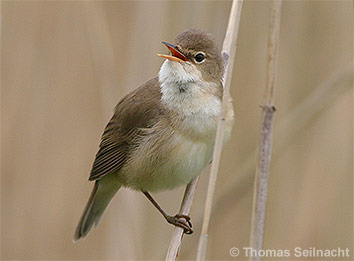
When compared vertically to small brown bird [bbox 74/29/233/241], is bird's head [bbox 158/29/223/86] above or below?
above

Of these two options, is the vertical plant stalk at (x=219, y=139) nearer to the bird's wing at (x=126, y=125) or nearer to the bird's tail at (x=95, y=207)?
the bird's wing at (x=126, y=125)

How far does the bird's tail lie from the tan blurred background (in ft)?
0.24

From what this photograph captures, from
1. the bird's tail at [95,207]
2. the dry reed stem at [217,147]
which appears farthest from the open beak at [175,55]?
the bird's tail at [95,207]

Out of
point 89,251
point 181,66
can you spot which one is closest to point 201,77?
point 181,66

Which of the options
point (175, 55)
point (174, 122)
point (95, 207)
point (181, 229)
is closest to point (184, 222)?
point (181, 229)

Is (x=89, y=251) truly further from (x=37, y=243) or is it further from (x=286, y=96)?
(x=286, y=96)

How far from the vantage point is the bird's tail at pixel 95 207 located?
3.17m

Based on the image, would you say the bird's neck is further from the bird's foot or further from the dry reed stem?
the bird's foot

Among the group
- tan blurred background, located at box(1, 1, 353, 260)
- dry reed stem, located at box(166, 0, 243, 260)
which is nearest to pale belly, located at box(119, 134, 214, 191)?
dry reed stem, located at box(166, 0, 243, 260)

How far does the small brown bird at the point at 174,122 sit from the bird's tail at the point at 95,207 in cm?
27

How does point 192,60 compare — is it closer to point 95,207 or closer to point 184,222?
point 184,222

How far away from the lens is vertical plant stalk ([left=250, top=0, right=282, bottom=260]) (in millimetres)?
1973

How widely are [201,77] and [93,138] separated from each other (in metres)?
Answer: 1.29

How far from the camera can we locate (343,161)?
10.8ft
